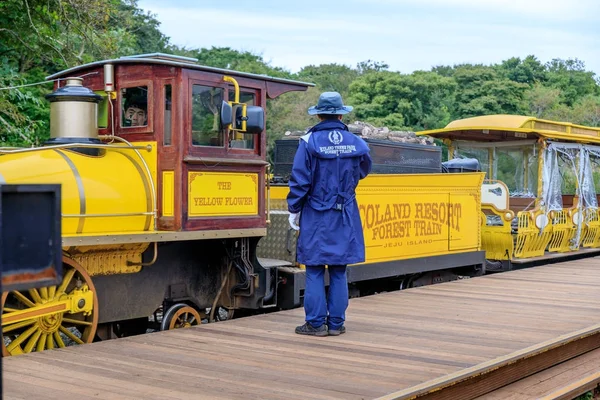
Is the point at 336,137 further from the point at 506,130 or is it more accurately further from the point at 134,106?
the point at 506,130

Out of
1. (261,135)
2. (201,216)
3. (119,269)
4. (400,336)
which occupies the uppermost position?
(261,135)

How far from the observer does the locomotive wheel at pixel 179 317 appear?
717 cm

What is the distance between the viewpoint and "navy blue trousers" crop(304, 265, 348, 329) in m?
6.34

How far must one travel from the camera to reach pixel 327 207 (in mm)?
6246

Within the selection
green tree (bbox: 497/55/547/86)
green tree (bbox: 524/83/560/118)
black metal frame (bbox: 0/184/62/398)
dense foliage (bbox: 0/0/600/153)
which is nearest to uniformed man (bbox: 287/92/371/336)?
black metal frame (bbox: 0/184/62/398)

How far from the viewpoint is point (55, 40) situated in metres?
13.2

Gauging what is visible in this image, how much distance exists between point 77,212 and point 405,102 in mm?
27923

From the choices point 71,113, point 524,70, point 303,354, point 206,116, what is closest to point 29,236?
point 303,354

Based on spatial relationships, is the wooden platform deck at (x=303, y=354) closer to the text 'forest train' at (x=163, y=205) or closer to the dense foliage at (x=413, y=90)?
the text 'forest train' at (x=163, y=205)

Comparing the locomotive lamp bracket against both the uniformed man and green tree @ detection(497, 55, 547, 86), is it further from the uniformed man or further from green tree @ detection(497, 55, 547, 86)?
green tree @ detection(497, 55, 547, 86)

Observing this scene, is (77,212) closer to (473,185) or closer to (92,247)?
(92,247)

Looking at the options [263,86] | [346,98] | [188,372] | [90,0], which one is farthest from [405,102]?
[188,372]

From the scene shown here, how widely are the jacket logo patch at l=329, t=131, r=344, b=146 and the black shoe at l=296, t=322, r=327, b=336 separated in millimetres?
1416

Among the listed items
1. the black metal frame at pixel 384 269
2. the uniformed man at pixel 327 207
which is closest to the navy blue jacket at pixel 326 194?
the uniformed man at pixel 327 207
